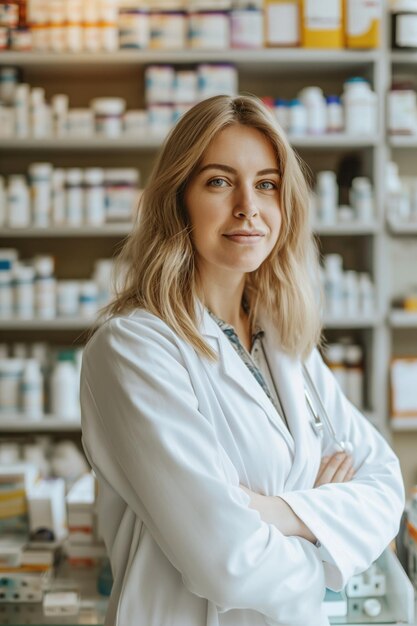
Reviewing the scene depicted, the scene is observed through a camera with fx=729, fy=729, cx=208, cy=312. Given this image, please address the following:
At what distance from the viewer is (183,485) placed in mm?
1068

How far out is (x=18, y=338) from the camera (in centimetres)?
352

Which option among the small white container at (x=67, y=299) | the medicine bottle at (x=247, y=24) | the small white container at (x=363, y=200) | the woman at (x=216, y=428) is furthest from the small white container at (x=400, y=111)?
the woman at (x=216, y=428)

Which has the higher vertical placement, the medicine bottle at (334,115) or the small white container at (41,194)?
the medicine bottle at (334,115)

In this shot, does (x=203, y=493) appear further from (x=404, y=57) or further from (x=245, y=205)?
(x=404, y=57)

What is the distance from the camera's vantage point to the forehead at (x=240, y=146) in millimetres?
1256

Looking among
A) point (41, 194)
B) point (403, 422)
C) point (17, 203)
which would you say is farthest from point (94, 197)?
point (403, 422)

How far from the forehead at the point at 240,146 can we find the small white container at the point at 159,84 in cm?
196

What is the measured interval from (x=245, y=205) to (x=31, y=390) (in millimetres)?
2076

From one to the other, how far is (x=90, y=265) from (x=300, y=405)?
2.34 meters

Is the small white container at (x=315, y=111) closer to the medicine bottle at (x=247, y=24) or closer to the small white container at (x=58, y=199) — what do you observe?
the medicine bottle at (x=247, y=24)

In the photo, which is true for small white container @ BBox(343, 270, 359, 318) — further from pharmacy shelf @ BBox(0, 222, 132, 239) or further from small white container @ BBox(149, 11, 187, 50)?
small white container @ BBox(149, 11, 187, 50)

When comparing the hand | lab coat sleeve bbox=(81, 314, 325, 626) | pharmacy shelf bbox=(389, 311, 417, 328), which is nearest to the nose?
lab coat sleeve bbox=(81, 314, 325, 626)

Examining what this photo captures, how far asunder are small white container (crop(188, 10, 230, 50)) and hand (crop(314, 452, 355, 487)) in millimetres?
2214

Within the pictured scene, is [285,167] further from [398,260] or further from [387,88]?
[398,260]
